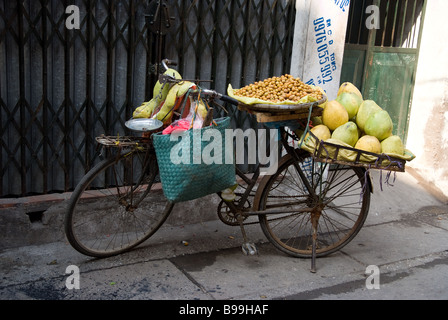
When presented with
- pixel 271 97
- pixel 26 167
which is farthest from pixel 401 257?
pixel 26 167

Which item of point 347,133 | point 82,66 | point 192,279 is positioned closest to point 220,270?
point 192,279

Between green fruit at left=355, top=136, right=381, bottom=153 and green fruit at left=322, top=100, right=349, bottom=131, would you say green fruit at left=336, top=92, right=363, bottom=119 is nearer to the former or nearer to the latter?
green fruit at left=322, top=100, right=349, bottom=131

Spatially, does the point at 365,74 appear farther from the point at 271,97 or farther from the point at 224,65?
the point at 271,97

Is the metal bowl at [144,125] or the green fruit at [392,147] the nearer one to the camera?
the metal bowl at [144,125]

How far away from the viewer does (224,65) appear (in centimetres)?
520

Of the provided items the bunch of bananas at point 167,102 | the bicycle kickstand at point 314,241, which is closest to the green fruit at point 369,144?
the bicycle kickstand at point 314,241

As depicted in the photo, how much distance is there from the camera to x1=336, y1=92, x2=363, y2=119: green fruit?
4.03 meters

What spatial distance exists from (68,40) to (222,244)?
7.26 feet

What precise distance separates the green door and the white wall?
16 centimetres

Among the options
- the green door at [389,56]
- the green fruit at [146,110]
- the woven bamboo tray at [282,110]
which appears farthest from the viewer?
the green door at [389,56]

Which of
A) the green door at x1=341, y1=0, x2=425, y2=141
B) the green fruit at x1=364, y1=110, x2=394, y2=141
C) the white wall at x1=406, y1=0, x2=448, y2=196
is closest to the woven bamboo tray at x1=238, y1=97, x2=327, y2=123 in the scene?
the green fruit at x1=364, y1=110, x2=394, y2=141

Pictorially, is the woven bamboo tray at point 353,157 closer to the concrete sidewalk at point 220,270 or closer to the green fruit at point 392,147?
the green fruit at point 392,147

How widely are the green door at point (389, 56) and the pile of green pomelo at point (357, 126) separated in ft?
8.77

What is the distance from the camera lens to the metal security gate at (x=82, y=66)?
4.16 meters
